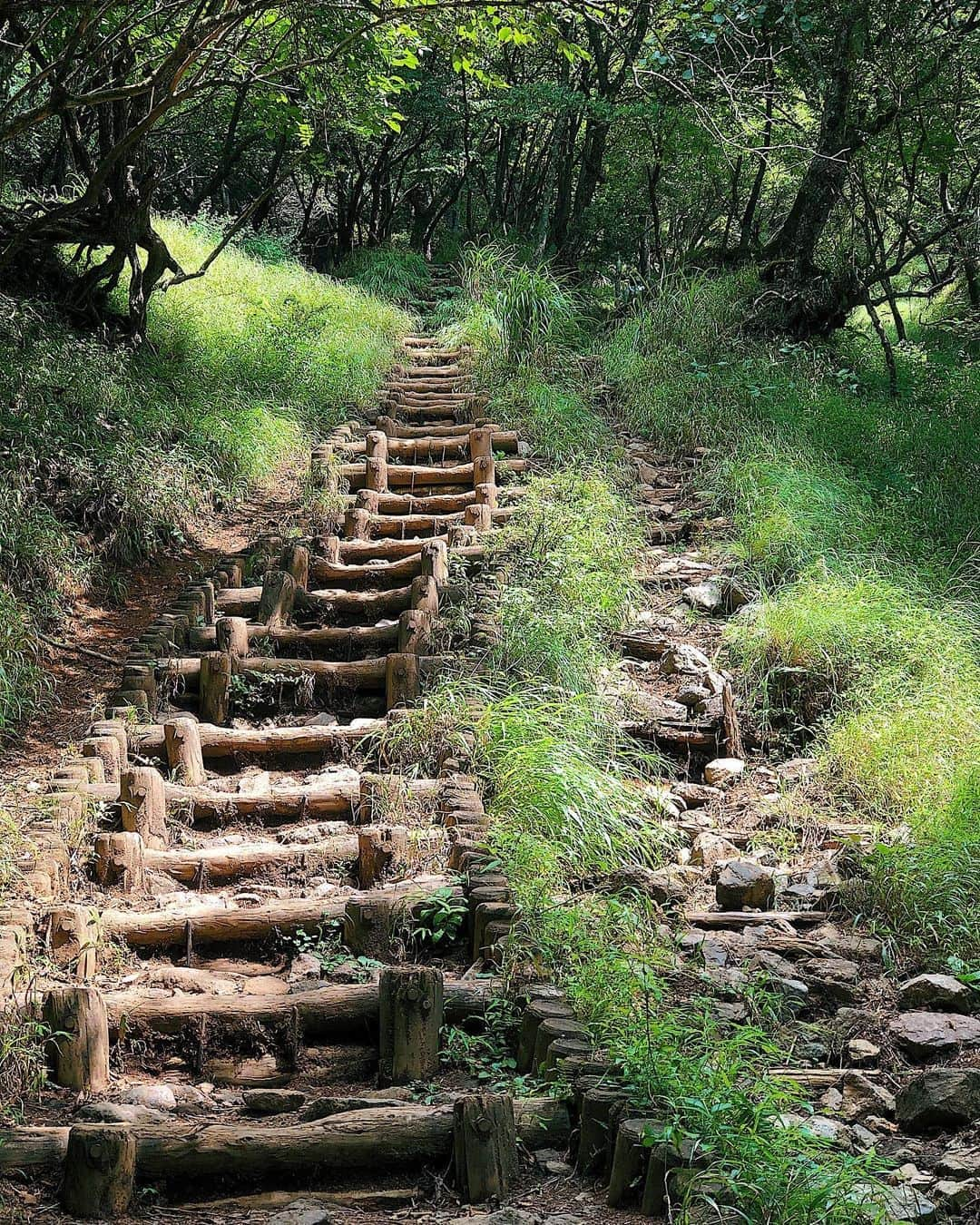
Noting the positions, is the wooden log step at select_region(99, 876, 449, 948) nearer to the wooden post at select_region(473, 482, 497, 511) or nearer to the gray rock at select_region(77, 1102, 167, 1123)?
the gray rock at select_region(77, 1102, 167, 1123)

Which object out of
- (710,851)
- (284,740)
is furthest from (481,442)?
(710,851)

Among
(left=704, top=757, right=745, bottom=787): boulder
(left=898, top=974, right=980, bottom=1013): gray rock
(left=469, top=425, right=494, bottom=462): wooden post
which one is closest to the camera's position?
(left=898, top=974, right=980, bottom=1013): gray rock

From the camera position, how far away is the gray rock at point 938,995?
3.77m

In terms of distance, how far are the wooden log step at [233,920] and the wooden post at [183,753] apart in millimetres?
1110

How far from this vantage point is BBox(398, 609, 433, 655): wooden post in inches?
244

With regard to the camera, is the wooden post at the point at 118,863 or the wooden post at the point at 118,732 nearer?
the wooden post at the point at 118,863

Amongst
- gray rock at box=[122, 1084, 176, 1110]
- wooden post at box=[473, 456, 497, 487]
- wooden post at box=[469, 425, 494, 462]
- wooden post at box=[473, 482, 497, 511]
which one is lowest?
gray rock at box=[122, 1084, 176, 1110]

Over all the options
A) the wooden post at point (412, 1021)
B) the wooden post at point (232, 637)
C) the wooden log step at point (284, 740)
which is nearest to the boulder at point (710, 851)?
the wooden log step at point (284, 740)

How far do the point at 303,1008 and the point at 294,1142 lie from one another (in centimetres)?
74

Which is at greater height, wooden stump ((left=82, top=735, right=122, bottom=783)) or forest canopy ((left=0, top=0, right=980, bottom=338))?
forest canopy ((left=0, top=0, right=980, bottom=338))

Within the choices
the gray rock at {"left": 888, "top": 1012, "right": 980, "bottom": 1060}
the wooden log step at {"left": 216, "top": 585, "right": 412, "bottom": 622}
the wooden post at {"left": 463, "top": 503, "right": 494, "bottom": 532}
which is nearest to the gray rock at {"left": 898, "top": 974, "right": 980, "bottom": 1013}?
the gray rock at {"left": 888, "top": 1012, "right": 980, "bottom": 1060}

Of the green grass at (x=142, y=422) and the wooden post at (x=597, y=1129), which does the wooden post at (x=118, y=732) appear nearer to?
the green grass at (x=142, y=422)

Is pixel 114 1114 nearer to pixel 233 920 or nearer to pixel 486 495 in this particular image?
pixel 233 920

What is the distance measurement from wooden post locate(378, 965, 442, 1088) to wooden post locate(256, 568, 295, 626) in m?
3.53
